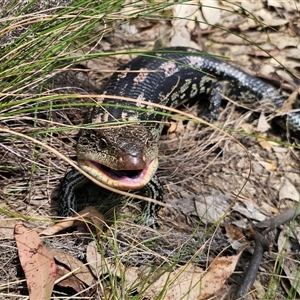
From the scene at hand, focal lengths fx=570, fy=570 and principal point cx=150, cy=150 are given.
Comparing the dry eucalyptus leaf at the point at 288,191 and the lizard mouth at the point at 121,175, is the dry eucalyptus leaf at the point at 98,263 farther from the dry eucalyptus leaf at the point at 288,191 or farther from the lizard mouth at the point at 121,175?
the dry eucalyptus leaf at the point at 288,191

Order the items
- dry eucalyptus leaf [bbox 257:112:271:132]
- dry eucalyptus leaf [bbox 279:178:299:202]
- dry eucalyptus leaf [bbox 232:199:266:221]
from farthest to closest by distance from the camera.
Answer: dry eucalyptus leaf [bbox 257:112:271:132] → dry eucalyptus leaf [bbox 279:178:299:202] → dry eucalyptus leaf [bbox 232:199:266:221]

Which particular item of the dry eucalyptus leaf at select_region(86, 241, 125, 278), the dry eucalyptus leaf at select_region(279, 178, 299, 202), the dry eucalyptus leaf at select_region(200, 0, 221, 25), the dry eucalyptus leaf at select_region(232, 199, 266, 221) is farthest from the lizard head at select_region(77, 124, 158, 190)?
the dry eucalyptus leaf at select_region(200, 0, 221, 25)

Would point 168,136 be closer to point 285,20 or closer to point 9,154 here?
point 9,154

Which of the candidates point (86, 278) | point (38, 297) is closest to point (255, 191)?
point (86, 278)

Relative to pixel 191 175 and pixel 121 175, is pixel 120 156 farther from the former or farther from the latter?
pixel 191 175

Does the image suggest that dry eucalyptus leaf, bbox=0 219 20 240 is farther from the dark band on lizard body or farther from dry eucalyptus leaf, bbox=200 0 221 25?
dry eucalyptus leaf, bbox=200 0 221 25
